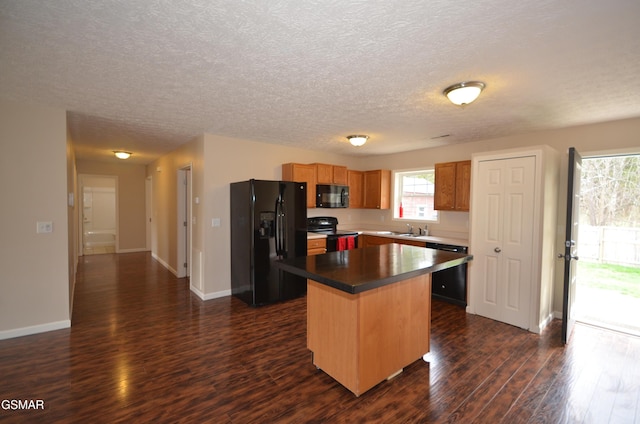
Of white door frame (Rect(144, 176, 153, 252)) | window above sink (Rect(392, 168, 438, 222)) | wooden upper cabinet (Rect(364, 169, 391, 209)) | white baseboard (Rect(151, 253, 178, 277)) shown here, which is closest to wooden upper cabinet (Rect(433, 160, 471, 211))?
window above sink (Rect(392, 168, 438, 222))

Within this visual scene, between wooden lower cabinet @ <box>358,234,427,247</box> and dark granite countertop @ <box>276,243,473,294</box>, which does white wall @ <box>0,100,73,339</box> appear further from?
wooden lower cabinet @ <box>358,234,427,247</box>

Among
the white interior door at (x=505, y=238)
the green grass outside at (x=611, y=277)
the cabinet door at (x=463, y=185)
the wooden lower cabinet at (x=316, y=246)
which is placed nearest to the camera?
the white interior door at (x=505, y=238)

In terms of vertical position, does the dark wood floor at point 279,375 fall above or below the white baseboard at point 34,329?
below

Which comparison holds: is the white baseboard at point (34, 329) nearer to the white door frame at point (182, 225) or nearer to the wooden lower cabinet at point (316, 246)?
the white door frame at point (182, 225)

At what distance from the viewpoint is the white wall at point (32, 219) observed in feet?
9.87

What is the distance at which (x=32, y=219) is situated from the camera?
3.13 m

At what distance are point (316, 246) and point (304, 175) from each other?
4.24ft

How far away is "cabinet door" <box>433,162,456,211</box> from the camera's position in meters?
4.71

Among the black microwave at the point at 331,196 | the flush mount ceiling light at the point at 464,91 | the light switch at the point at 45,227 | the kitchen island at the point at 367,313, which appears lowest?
the kitchen island at the point at 367,313

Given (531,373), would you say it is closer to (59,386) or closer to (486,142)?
(486,142)

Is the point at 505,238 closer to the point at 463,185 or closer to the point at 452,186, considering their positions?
the point at 463,185

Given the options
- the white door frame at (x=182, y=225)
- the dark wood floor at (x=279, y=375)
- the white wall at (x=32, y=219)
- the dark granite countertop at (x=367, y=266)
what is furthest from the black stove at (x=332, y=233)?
the white wall at (x=32, y=219)

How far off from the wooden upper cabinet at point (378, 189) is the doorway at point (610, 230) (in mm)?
3185

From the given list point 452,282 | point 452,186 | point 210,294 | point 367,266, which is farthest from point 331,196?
point 367,266
